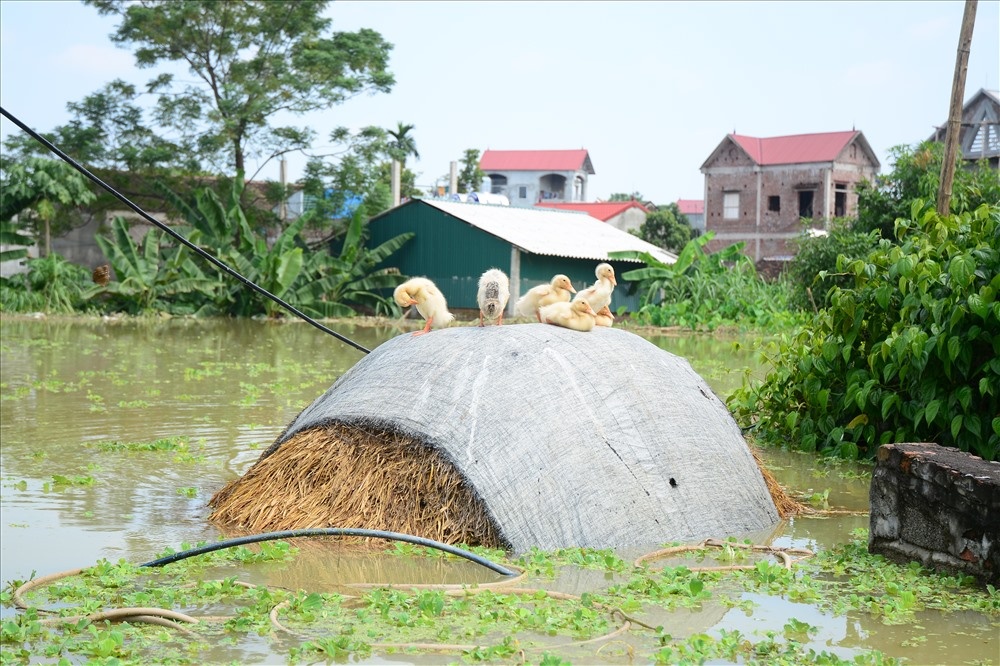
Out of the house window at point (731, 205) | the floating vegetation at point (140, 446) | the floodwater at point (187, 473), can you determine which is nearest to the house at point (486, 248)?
the floodwater at point (187, 473)

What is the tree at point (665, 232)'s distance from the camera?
47781mm

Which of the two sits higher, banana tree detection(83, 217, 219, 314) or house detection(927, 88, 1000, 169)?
house detection(927, 88, 1000, 169)

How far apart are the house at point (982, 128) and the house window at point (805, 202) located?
6.73 meters

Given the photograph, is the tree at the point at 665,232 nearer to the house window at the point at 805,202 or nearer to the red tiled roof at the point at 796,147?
the red tiled roof at the point at 796,147

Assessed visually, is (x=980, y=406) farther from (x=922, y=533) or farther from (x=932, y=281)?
(x=922, y=533)

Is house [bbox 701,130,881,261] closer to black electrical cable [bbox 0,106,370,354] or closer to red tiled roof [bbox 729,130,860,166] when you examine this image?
red tiled roof [bbox 729,130,860,166]

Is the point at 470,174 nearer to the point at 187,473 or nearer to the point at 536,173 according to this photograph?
the point at 536,173

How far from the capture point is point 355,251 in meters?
30.7

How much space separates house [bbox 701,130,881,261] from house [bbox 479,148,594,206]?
23.5 meters

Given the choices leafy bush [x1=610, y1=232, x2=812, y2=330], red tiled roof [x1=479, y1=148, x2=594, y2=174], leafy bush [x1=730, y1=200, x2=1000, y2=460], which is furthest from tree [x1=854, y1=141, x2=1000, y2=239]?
red tiled roof [x1=479, y1=148, x2=594, y2=174]

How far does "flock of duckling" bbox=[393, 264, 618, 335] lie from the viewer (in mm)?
6703

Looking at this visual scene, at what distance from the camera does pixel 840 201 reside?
47344 mm

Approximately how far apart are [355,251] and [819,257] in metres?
13.1

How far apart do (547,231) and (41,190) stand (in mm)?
14714
